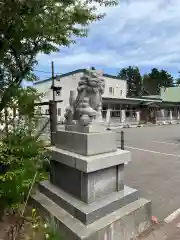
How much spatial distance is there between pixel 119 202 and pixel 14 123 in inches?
75.5

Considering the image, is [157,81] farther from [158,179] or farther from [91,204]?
[91,204]

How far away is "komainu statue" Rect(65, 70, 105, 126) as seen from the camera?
3.02 meters

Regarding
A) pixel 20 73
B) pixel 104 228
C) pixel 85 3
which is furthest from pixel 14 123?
pixel 85 3

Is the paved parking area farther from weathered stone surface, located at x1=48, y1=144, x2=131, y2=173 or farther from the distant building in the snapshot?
the distant building

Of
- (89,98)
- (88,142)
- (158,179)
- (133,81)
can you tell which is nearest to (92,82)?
(89,98)

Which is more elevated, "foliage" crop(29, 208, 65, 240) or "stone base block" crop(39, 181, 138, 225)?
"stone base block" crop(39, 181, 138, 225)

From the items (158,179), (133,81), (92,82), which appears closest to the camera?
(92,82)

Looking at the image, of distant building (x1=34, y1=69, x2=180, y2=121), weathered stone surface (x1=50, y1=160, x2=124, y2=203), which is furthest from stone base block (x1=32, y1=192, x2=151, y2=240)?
A: distant building (x1=34, y1=69, x2=180, y2=121)

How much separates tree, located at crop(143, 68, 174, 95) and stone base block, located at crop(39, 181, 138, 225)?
61.8 meters

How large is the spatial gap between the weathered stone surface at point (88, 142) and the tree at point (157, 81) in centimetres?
6177

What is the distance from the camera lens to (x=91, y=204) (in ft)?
9.36

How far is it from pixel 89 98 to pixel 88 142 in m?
0.69

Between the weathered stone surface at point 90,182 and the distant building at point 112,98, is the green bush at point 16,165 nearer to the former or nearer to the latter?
the weathered stone surface at point 90,182

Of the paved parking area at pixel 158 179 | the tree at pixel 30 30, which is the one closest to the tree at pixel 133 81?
the paved parking area at pixel 158 179
